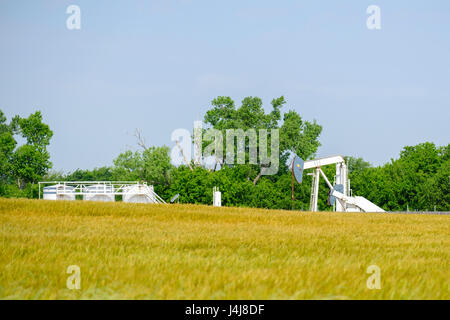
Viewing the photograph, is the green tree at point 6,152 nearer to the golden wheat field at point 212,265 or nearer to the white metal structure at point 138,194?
the white metal structure at point 138,194

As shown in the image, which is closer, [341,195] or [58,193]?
[341,195]

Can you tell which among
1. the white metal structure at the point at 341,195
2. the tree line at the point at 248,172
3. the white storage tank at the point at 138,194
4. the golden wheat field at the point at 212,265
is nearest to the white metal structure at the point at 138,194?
the white storage tank at the point at 138,194

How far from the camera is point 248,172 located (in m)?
79.2

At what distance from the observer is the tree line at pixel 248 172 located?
6488 centimetres

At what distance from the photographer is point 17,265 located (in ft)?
21.7

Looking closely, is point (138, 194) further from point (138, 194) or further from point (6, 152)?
point (6, 152)

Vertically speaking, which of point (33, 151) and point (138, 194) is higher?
point (33, 151)

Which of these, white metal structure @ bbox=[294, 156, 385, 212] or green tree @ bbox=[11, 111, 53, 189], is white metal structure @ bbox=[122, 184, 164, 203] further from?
green tree @ bbox=[11, 111, 53, 189]

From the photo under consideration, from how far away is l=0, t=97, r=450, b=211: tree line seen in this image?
6488 cm

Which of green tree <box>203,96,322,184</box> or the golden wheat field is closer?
the golden wheat field

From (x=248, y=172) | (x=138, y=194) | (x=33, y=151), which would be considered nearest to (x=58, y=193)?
(x=138, y=194)

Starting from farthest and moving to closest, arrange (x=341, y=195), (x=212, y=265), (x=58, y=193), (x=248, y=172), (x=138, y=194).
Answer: (x=248, y=172) < (x=138, y=194) < (x=58, y=193) < (x=341, y=195) < (x=212, y=265)

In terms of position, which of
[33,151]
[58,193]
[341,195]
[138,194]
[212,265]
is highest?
[33,151]

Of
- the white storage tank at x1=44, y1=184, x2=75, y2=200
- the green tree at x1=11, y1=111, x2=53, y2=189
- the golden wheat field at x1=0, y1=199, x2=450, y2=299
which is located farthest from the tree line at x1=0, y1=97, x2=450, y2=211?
the golden wheat field at x1=0, y1=199, x2=450, y2=299
